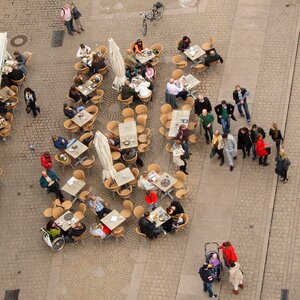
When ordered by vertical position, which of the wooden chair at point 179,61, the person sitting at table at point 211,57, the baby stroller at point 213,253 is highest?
the person sitting at table at point 211,57

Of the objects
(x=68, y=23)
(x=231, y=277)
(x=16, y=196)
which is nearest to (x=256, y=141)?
(x=231, y=277)

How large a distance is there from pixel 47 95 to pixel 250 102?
8790mm

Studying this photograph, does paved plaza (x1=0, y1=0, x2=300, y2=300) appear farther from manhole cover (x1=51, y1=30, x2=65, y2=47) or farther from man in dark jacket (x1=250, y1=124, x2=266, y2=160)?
man in dark jacket (x1=250, y1=124, x2=266, y2=160)

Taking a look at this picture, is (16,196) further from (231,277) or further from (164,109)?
(231,277)

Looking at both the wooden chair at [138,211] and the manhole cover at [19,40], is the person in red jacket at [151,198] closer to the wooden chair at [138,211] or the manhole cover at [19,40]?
the wooden chair at [138,211]

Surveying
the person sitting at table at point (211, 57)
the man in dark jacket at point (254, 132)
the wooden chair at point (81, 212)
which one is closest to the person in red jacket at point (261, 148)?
the man in dark jacket at point (254, 132)

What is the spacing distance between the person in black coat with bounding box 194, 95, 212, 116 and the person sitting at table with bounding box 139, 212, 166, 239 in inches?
200

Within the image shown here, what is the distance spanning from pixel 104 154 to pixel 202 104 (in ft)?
14.6

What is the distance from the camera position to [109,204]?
85.7 ft

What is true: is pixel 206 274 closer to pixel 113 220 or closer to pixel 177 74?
pixel 113 220

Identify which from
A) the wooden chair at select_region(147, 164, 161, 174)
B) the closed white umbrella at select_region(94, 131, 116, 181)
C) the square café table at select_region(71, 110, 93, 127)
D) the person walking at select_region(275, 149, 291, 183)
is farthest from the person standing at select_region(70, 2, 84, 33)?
the person walking at select_region(275, 149, 291, 183)

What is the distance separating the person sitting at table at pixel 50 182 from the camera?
25938mm

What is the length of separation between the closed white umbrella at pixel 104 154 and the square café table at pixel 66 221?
198 cm

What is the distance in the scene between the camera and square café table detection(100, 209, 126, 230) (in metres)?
24.7
